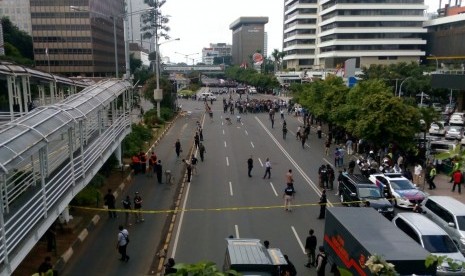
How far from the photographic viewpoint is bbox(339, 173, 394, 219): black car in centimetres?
1755

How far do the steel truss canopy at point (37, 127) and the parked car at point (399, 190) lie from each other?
13.5 metres

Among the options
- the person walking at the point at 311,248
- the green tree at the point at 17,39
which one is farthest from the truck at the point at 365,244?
the green tree at the point at 17,39

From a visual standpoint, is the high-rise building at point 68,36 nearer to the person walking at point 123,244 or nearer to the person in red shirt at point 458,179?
the person in red shirt at point 458,179

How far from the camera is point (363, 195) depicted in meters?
18.4

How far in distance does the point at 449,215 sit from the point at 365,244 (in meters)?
7.02

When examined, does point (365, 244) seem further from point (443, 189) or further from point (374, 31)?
point (374, 31)

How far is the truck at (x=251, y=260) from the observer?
381 inches

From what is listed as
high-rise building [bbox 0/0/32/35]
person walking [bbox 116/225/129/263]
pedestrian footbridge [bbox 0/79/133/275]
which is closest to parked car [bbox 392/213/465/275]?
person walking [bbox 116/225/129/263]

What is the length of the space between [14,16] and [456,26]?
110137 millimetres

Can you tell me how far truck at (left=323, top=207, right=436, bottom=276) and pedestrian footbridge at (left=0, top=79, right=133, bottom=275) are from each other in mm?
7141

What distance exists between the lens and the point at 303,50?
4085 inches

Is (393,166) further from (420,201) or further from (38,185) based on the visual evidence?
(38,185)

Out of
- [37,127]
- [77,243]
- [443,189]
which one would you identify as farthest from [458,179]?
[37,127]

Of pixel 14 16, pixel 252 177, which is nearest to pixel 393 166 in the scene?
pixel 252 177
